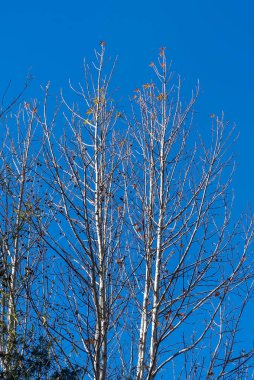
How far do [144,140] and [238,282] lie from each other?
5.64 feet

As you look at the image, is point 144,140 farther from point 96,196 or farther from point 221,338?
point 221,338

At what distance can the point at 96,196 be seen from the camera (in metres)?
6.89

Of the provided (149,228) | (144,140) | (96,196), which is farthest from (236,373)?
(144,140)

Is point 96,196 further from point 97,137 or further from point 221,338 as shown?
point 221,338

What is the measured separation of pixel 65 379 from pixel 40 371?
221 mm

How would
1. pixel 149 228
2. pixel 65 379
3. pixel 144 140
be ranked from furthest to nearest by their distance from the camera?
1. pixel 144 140
2. pixel 149 228
3. pixel 65 379

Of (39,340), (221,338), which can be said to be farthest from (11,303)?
(221,338)

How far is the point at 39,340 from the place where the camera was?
20.8ft

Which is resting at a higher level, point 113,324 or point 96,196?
point 96,196

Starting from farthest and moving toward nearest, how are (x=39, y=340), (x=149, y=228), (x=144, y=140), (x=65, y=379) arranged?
1. (x=144, y=140)
2. (x=149, y=228)
3. (x=39, y=340)
4. (x=65, y=379)

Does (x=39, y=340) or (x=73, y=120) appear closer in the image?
(x=39, y=340)

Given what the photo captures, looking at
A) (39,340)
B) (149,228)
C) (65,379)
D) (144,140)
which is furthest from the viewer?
(144,140)

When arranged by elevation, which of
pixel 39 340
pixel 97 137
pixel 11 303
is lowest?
pixel 39 340

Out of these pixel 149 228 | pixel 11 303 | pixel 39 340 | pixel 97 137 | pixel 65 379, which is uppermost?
pixel 97 137
